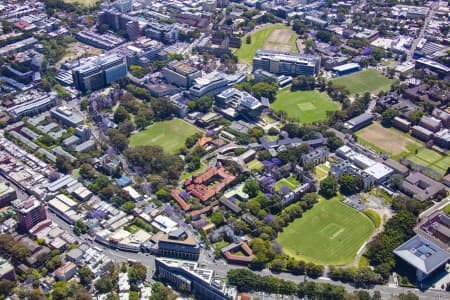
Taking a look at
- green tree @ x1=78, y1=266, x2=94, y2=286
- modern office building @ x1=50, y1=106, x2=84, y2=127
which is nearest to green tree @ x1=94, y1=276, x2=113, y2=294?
green tree @ x1=78, y1=266, x2=94, y2=286

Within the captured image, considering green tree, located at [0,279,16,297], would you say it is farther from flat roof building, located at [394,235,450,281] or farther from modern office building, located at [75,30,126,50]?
modern office building, located at [75,30,126,50]

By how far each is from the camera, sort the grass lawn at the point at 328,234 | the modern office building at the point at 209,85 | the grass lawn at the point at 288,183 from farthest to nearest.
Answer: the modern office building at the point at 209,85 < the grass lawn at the point at 288,183 < the grass lawn at the point at 328,234

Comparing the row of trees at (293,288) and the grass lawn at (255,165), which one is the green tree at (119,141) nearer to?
the grass lawn at (255,165)

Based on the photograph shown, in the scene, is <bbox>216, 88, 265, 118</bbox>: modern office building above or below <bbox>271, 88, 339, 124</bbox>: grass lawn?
above

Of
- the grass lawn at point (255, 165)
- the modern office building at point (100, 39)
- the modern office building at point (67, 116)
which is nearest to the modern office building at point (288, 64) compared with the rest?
the grass lawn at point (255, 165)

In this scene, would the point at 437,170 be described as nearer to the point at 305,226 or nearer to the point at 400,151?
the point at 400,151

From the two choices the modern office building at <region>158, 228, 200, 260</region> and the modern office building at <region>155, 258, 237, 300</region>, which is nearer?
the modern office building at <region>155, 258, 237, 300</region>

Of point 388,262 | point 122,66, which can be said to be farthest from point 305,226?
point 122,66
